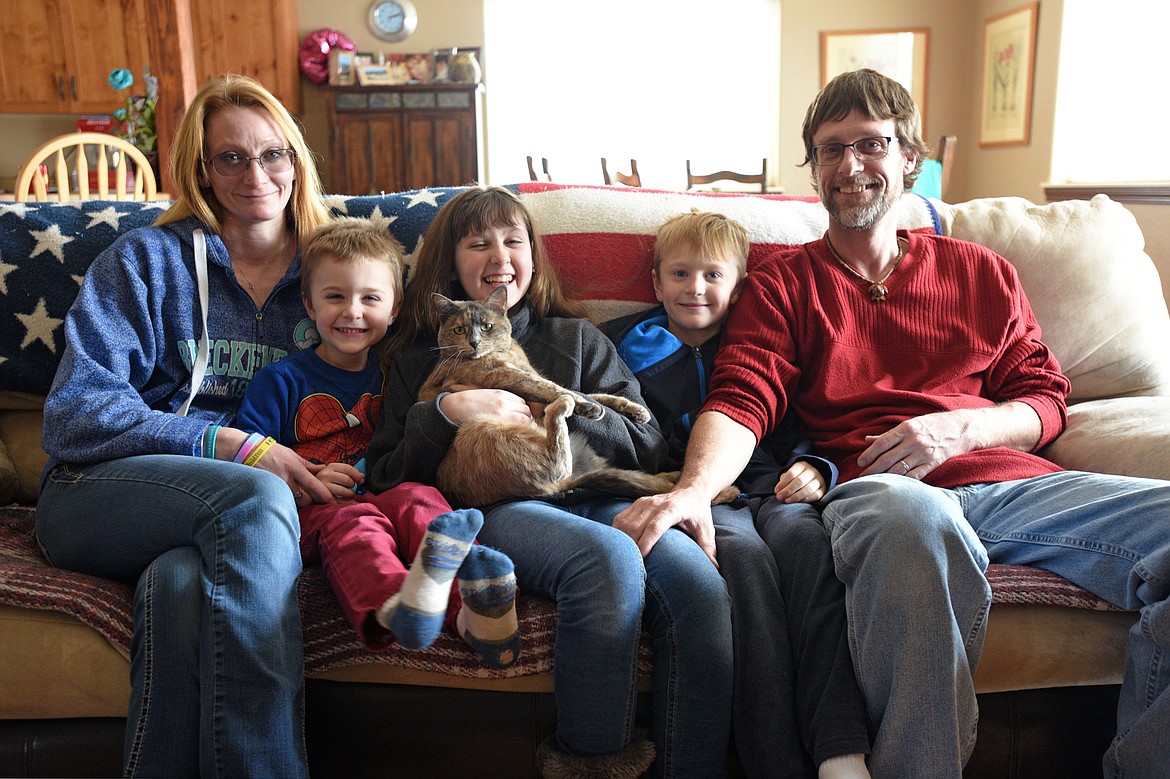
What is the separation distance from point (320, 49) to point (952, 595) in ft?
21.0

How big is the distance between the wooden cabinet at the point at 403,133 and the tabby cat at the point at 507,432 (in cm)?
473

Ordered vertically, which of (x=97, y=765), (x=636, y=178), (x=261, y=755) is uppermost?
(x=636, y=178)

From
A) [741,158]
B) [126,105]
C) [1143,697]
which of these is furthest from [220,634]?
[741,158]

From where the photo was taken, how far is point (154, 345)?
169cm

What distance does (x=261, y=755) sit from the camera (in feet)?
4.06

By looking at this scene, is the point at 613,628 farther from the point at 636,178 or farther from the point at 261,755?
the point at 636,178

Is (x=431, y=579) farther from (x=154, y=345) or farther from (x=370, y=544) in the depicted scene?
(x=154, y=345)

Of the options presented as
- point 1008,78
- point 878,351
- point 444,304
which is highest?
point 1008,78

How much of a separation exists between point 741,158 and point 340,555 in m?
Answer: 6.18

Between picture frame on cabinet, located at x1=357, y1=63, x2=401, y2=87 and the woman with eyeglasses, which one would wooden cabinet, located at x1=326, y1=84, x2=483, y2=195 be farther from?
the woman with eyeglasses

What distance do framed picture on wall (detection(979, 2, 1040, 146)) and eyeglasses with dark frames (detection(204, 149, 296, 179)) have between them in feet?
17.9

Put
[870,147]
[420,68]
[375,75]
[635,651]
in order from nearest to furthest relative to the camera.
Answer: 1. [635,651]
2. [870,147]
3. [375,75]
4. [420,68]

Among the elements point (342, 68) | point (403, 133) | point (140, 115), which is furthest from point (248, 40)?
point (403, 133)

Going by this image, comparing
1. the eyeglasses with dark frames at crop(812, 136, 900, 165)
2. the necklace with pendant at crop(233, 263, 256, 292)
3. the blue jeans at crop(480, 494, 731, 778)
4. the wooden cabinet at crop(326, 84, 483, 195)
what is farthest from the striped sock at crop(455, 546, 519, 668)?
the wooden cabinet at crop(326, 84, 483, 195)
